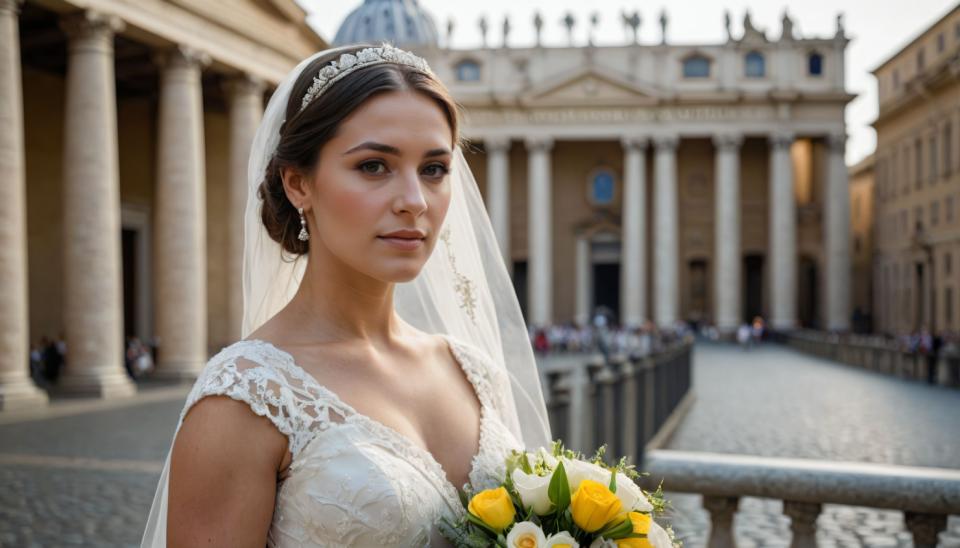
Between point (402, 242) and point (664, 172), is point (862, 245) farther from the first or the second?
point (402, 242)

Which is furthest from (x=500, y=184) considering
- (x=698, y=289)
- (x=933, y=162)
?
(x=933, y=162)

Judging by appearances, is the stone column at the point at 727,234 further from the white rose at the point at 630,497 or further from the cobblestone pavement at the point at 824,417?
the white rose at the point at 630,497

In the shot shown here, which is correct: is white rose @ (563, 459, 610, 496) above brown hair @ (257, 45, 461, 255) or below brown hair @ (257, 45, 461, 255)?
below

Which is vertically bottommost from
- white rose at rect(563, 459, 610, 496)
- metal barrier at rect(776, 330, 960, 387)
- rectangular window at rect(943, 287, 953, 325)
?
metal barrier at rect(776, 330, 960, 387)

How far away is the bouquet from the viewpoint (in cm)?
189

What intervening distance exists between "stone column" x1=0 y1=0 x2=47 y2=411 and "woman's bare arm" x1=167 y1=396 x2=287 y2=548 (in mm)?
16360

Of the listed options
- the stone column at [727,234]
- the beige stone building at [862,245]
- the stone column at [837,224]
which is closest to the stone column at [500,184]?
the stone column at [727,234]

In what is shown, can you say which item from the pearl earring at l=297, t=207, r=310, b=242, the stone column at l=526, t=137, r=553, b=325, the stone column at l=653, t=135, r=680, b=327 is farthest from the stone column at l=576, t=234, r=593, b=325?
the pearl earring at l=297, t=207, r=310, b=242

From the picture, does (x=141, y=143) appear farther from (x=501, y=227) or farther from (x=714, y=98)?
(x=714, y=98)

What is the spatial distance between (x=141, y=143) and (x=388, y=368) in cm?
2983

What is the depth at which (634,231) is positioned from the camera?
5162 cm

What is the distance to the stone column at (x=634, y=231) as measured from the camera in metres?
51.5

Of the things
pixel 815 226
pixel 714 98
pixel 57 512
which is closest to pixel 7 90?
pixel 57 512

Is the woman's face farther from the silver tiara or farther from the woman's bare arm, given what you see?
the woman's bare arm
